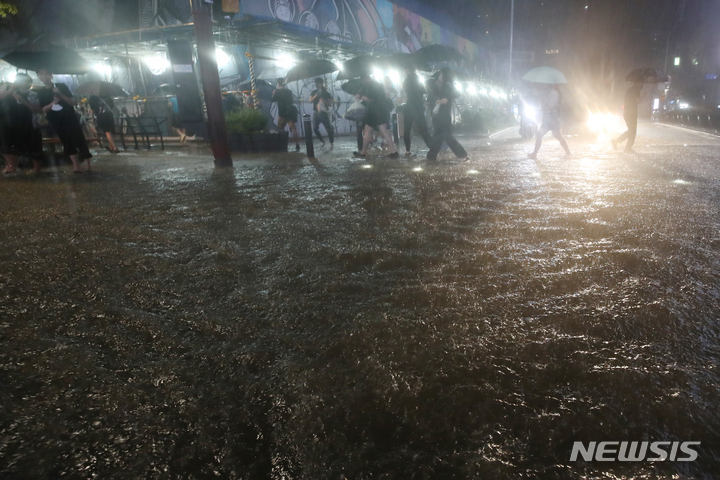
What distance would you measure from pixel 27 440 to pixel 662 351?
2.31 metres

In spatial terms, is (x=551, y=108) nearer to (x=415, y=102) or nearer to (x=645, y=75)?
(x=415, y=102)

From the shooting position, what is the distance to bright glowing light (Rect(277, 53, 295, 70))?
18344 mm

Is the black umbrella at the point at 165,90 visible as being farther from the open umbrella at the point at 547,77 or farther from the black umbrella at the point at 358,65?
the open umbrella at the point at 547,77

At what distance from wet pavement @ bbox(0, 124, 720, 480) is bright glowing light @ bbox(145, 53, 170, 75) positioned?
1602 centimetres

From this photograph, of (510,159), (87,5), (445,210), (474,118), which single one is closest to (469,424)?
(445,210)

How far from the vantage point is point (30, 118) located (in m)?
8.40

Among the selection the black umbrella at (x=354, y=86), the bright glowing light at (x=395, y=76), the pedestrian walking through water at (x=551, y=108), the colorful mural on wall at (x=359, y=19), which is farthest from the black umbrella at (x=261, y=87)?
the pedestrian walking through water at (x=551, y=108)

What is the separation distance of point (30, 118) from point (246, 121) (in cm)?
468

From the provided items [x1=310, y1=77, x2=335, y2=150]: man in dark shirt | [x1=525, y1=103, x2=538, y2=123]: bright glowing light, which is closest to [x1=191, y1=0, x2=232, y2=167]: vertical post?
[x1=310, y1=77, x2=335, y2=150]: man in dark shirt

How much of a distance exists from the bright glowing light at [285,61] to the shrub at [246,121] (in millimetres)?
7469

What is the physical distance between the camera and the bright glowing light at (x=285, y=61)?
60.2 ft

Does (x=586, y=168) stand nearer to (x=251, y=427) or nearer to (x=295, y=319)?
(x=295, y=319)

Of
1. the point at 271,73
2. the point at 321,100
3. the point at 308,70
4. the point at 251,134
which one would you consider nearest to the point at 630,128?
the point at 321,100

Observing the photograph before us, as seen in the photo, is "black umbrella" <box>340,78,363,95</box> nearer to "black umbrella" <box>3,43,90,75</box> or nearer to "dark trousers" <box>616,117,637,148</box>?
"dark trousers" <box>616,117,637,148</box>
